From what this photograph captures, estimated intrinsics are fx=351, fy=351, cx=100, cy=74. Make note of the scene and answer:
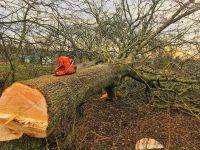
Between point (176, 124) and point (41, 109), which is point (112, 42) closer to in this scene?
point (176, 124)

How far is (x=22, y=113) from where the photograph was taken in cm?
370

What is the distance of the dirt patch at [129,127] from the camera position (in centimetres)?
477

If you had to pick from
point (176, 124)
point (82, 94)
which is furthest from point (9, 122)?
point (176, 124)

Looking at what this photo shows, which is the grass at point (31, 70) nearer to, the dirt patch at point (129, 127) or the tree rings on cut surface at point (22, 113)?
the dirt patch at point (129, 127)

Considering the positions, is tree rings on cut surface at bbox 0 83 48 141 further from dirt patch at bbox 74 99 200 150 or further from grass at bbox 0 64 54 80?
grass at bbox 0 64 54 80

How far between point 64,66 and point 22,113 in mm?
1169

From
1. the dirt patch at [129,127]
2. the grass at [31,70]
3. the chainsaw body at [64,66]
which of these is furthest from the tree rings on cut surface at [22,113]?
the grass at [31,70]

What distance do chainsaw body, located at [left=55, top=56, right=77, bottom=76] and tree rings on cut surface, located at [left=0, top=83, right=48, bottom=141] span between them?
902mm

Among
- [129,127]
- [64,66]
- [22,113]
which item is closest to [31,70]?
[129,127]

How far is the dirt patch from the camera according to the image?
4.77m

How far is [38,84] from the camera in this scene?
3902 mm

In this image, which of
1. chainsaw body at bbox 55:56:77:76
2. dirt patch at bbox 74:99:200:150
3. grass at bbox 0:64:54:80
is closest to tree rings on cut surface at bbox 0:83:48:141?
dirt patch at bbox 74:99:200:150

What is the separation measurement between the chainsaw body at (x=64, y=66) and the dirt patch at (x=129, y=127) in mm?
797

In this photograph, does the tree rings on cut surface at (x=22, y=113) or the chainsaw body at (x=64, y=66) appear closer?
the tree rings on cut surface at (x=22, y=113)
